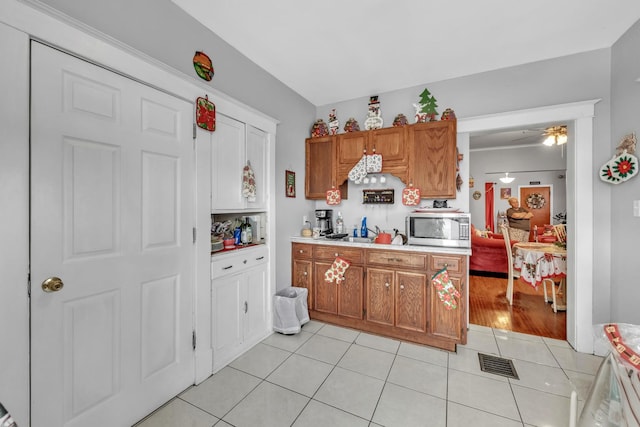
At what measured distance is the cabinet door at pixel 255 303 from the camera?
2.43 metres

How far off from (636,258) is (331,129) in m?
3.04

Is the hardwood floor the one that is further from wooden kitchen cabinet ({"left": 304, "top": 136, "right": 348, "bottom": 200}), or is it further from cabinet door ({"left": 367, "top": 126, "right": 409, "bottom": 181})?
wooden kitchen cabinet ({"left": 304, "top": 136, "right": 348, "bottom": 200})

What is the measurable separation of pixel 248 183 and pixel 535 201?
794 centimetres

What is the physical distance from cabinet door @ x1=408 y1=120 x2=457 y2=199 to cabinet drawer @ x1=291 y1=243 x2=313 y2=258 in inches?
53.8

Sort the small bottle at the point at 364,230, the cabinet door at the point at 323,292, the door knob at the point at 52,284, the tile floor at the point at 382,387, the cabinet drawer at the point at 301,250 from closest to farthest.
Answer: the door knob at the point at 52,284 → the tile floor at the point at 382,387 → the cabinet door at the point at 323,292 → the cabinet drawer at the point at 301,250 → the small bottle at the point at 364,230

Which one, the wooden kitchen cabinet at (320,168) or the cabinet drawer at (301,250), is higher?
the wooden kitchen cabinet at (320,168)

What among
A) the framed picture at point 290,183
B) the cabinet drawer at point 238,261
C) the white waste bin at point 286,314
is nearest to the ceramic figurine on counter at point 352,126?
the framed picture at point 290,183

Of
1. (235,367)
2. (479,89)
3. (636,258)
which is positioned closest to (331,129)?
(479,89)

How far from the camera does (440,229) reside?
254 cm

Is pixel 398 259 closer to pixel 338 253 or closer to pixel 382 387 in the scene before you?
pixel 338 253

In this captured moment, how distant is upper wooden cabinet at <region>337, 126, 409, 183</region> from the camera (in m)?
2.81

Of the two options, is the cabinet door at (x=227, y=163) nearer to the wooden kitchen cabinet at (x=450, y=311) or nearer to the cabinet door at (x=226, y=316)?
the cabinet door at (x=226, y=316)

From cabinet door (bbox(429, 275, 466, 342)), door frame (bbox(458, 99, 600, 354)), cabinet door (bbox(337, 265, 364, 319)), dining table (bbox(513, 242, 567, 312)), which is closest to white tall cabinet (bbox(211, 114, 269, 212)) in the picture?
cabinet door (bbox(337, 265, 364, 319))

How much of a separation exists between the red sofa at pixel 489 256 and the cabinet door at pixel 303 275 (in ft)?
11.5
